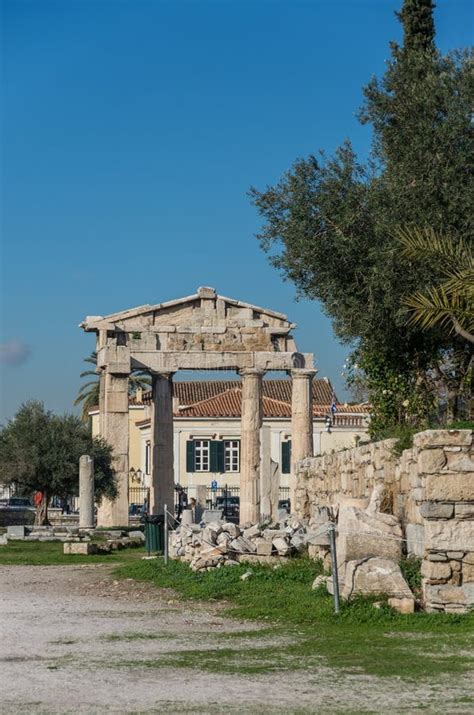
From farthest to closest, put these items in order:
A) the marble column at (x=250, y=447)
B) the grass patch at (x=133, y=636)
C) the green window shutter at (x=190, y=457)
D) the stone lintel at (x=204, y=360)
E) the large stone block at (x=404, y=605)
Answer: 1. the green window shutter at (x=190, y=457)
2. the stone lintel at (x=204, y=360)
3. the marble column at (x=250, y=447)
4. the large stone block at (x=404, y=605)
5. the grass patch at (x=133, y=636)

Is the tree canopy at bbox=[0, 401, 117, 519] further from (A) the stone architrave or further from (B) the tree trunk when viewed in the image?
(A) the stone architrave

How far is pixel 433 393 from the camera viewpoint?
24.6m

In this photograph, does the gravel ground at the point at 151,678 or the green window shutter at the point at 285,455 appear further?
the green window shutter at the point at 285,455

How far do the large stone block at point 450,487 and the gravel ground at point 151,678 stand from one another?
2370 mm

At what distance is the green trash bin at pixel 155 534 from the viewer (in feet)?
79.6

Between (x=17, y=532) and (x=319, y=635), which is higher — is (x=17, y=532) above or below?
above

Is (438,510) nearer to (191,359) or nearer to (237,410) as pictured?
(191,359)

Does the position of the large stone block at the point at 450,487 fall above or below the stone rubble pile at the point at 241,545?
above

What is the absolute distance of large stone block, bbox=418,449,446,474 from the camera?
1267 cm

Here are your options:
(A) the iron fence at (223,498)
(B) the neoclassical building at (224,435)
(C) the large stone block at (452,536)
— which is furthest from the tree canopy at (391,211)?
(B) the neoclassical building at (224,435)

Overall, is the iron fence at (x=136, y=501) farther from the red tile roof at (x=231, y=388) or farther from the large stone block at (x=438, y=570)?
the large stone block at (x=438, y=570)

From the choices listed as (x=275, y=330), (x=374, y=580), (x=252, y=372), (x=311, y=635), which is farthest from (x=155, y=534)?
(x=275, y=330)

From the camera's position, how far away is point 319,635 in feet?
36.4

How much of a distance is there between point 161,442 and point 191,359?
3.22 m
